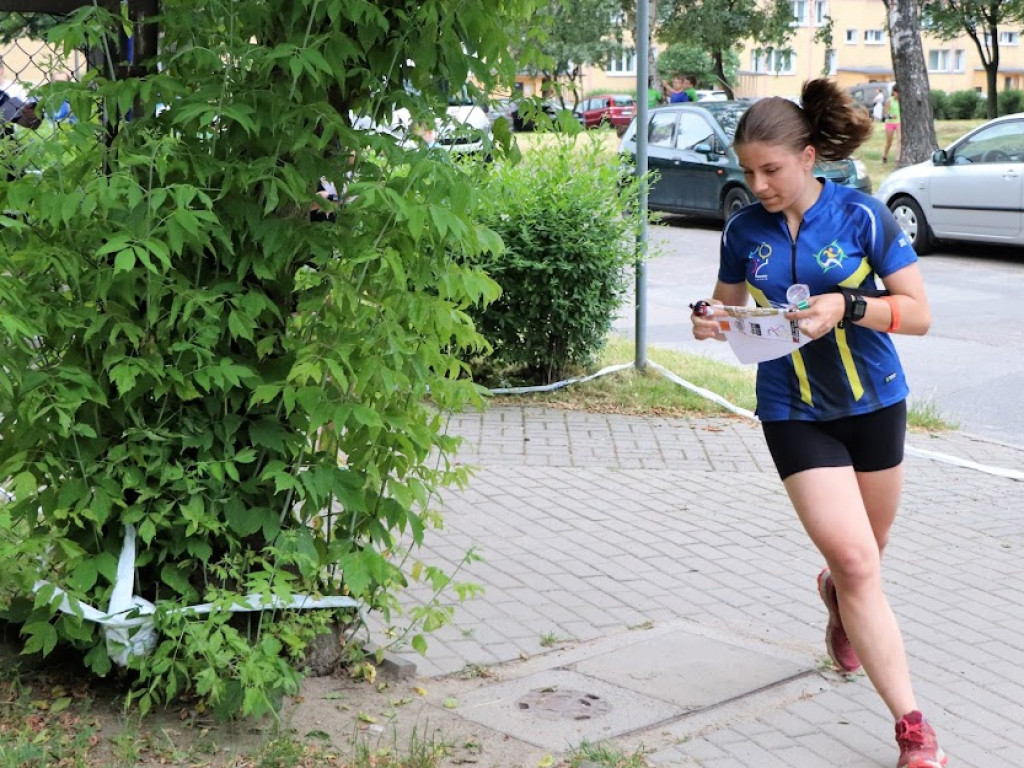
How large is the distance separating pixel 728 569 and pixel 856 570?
193cm

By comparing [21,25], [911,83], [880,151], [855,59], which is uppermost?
[855,59]

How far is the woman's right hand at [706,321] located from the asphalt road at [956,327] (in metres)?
5.22

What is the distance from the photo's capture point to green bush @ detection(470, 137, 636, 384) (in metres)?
9.00

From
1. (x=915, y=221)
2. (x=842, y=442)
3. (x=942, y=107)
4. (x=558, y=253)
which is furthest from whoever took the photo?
(x=942, y=107)

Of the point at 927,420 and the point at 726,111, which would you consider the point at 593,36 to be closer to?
the point at 726,111

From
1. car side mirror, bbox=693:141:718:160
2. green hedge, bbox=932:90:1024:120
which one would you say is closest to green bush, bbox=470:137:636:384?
car side mirror, bbox=693:141:718:160

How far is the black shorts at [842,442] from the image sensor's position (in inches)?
163

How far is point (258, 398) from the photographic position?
3779 millimetres

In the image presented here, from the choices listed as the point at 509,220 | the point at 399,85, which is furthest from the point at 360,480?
the point at 509,220

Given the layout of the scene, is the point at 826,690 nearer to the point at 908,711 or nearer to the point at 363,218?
the point at 908,711

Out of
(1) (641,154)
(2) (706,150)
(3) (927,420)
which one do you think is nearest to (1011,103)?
(2) (706,150)

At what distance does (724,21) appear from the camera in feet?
149

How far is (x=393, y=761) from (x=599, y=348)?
6.12 meters

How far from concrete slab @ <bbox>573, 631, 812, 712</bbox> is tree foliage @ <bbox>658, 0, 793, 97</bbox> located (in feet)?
138
